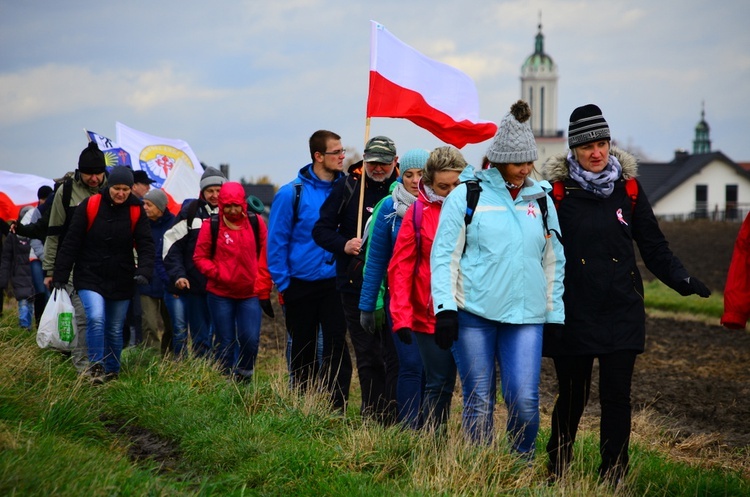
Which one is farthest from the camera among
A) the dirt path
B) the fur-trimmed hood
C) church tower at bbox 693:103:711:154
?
church tower at bbox 693:103:711:154

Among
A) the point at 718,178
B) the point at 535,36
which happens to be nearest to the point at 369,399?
the point at 718,178

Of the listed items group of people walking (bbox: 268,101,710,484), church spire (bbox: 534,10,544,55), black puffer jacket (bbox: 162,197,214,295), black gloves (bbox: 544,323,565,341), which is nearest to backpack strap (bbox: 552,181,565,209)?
group of people walking (bbox: 268,101,710,484)

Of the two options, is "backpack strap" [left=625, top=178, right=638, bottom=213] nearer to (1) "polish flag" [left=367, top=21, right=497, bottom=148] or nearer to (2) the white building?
(1) "polish flag" [left=367, top=21, right=497, bottom=148]

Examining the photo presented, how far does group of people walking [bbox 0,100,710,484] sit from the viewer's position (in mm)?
6074

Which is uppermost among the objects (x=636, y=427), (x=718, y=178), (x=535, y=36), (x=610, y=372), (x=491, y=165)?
(x=535, y=36)

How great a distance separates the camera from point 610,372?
20.7ft

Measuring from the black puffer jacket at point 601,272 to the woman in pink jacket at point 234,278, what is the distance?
142 inches

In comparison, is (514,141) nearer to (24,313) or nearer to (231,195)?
(231,195)

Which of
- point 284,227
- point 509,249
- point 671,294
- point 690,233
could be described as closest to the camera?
point 509,249

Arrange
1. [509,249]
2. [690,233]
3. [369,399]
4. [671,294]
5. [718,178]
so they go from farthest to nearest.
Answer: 1. [718,178]
2. [690,233]
3. [671,294]
4. [369,399]
5. [509,249]

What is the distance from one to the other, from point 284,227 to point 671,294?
67.3 feet

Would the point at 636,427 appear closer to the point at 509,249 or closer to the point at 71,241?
the point at 509,249

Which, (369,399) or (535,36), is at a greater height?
(535,36)

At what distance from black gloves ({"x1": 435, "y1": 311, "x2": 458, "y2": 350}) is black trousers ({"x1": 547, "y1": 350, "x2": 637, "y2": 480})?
0.90m
